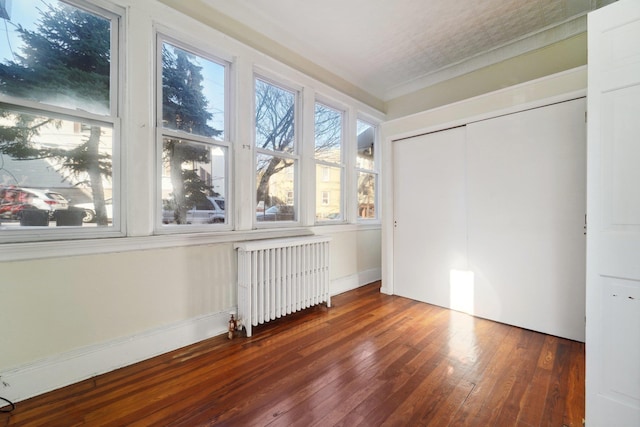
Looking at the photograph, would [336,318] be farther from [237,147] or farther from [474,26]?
[474,26]

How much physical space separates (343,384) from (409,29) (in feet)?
11.3

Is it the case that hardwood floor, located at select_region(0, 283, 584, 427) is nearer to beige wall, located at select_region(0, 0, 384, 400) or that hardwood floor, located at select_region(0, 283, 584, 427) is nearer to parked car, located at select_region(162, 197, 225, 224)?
beige wall, located at select_region(0, 0, 384, 400)

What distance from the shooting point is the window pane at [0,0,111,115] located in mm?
1646

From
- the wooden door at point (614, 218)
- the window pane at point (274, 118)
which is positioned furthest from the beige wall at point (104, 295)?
the wooden door at point (614, 218)

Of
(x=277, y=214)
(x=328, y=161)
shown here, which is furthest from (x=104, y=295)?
(x=328, y=161)

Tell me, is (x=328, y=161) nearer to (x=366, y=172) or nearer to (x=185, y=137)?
(x=366, y=172)

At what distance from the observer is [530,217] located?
2.48m

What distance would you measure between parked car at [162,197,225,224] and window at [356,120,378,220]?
7.13 feet

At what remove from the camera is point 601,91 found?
127cm

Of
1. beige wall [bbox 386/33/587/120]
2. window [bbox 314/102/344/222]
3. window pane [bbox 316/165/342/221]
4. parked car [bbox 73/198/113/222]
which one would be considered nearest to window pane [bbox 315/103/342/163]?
window [bbox 314/102/344/222]

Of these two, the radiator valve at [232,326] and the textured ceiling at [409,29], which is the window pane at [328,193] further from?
the radiator valve at [232,326]

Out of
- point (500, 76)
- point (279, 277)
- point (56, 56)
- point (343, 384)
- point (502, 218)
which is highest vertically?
point (500, 76)

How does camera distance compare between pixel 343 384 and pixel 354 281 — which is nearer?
pixel 343 384

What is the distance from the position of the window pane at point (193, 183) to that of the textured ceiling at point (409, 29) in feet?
4.33
